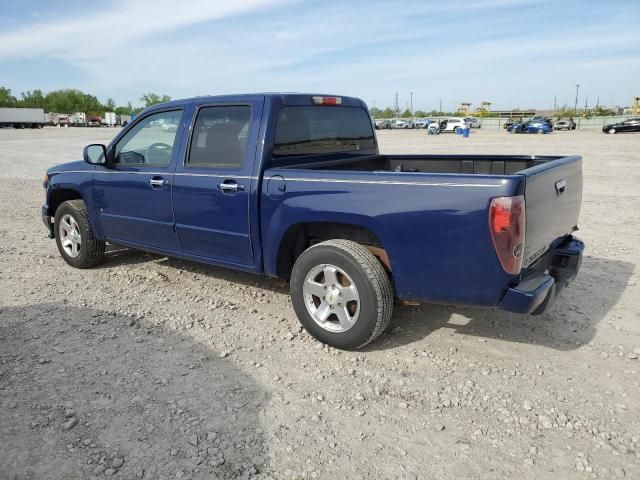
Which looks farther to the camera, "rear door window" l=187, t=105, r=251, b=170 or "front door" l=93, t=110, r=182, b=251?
"front door" l=93, t=110, r=182, b=251

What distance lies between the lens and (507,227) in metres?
3.00

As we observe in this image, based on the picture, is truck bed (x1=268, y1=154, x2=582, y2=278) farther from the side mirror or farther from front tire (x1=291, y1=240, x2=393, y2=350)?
the side mirror

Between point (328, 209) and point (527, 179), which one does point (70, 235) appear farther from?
point (527, 179)

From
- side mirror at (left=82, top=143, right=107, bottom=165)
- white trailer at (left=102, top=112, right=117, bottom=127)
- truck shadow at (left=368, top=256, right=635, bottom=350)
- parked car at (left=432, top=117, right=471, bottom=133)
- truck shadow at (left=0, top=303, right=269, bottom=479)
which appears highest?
white trailer at (left=102, top=112, right=117, bottom=127)

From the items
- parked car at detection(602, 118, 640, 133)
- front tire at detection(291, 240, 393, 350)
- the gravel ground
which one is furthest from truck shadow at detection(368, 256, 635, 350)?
parked car at detection(602, 118, 640, 133)

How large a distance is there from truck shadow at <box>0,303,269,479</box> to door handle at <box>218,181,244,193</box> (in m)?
1.22

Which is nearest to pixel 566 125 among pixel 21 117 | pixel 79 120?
pixel 21 117

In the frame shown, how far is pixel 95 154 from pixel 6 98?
13076 cm

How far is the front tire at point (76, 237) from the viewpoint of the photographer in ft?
18.7

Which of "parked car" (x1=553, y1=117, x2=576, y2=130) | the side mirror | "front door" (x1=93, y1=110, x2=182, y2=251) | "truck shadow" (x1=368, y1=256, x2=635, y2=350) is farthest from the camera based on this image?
"parked car" (x1=553, y1=117, x2=576, y2=130)

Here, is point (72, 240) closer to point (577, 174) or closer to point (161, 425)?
point (161, 425)

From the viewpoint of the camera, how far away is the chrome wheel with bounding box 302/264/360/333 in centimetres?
372

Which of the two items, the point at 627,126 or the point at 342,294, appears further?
the point at 627,126

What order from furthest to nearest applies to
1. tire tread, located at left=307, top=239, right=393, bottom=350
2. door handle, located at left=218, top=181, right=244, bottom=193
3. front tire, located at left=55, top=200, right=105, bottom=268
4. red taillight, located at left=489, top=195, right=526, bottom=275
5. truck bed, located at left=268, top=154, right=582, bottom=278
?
1. front tire, located at left=55, top=200, right=105, bottom=268
2. door handle, located at left=218, top=181, right=244, bottom=193
3. tire tread, located at left=307, top=239, right=393, bottom=350
4. truck bed, located at left=268, top=154, right=582, bottom=278
5. red taillight, located at left=489, top=195, right=526, bottom=275
